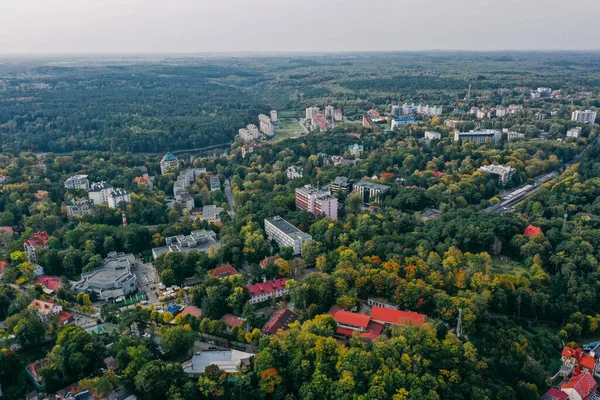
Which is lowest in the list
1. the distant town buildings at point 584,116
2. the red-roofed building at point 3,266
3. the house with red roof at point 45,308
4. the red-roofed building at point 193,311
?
the red-roofed building at point 193,311

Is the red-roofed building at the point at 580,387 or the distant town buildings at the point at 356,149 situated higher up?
the distant town buildings at the point at 356,149

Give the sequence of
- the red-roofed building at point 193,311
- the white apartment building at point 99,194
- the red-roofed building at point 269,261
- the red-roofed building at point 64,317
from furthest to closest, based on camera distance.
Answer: the white apartment building at point 99,194 < the red-roofed building at point 269,261 < the red-roofed building at point 193,311 < the red-roofed building at point 64,317

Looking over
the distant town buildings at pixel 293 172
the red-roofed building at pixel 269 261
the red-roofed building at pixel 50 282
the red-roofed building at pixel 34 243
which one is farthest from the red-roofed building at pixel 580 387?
the distant town buildings at pixel 293 172

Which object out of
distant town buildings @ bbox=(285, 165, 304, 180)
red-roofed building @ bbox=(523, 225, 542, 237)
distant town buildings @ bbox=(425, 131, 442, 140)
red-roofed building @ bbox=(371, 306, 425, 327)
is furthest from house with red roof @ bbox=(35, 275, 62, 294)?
distant town buildings @ bbox=(425, 131, 442, 140)

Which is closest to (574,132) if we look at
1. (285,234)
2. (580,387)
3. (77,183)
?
(285,234)

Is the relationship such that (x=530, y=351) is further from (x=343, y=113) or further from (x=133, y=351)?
(x=343, y=113)

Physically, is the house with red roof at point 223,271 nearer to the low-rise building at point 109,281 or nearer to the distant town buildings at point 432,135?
the low-rise building at point 109,281

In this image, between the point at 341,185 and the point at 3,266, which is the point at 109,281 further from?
the point at 341,185
